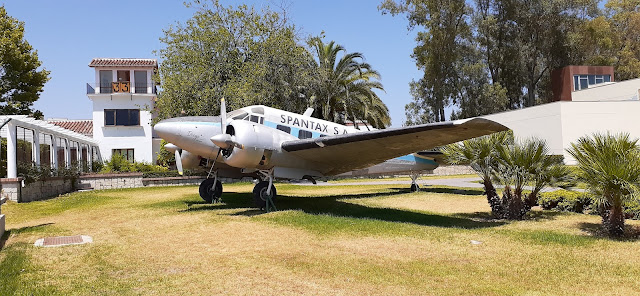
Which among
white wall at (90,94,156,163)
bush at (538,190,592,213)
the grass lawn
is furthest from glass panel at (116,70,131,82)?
bush at (538,190,592,213)

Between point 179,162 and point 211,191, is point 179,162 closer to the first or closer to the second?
point 179,162

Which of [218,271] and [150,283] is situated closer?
[150,283]

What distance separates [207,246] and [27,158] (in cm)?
1835

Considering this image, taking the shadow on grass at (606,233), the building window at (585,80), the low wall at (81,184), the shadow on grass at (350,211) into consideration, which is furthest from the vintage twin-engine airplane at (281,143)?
the building window at (585,80)

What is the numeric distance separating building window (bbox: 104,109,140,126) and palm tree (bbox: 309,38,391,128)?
19.9 metres

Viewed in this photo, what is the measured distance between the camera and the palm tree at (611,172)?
395 inches

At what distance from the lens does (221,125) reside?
15.1 metres

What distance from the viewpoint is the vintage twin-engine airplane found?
14039 mm

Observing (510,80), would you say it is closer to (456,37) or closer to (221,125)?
(456,37)

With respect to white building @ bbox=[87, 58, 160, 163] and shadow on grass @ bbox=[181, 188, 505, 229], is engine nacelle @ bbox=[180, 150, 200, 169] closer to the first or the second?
shadow on grass @ bbox=[181, 188, 505, 229]

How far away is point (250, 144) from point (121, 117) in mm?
38171

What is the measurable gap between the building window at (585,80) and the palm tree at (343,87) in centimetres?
2687

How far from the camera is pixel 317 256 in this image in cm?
888

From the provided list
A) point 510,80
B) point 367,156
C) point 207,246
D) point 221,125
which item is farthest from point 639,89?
point 207,246
